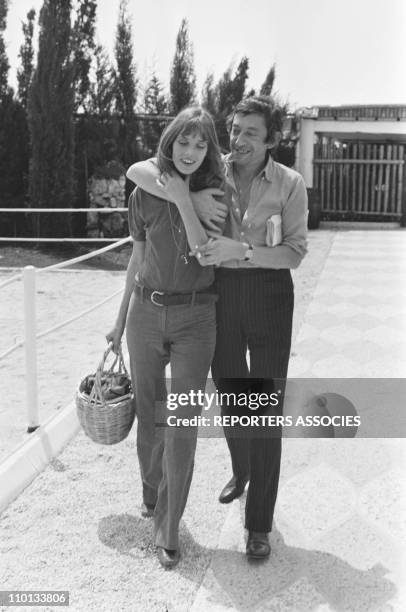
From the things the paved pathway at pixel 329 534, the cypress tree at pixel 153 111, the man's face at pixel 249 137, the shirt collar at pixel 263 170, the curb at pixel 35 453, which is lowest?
the paved pathway at pixel 329 534

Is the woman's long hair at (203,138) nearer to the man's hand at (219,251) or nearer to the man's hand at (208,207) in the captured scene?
the man's hand at (208,207)

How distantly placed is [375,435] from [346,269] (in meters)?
5.14

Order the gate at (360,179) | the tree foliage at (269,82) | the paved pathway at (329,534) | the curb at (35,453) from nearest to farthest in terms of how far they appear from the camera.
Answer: the paved pathway at (329,534) → the curb at (35,453) → the gate at (360,179) → the tree foliage at (269,82)

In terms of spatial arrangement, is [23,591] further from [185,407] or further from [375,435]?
[375,435]

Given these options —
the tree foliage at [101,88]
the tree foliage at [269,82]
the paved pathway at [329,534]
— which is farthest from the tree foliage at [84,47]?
the paved pathway at [329,534]

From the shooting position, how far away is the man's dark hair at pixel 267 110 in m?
2.24

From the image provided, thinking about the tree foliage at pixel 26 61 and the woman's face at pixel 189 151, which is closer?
the woman's face at pixel 189 151

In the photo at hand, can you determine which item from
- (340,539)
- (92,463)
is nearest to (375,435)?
(340,539)

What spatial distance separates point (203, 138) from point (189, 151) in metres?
0.06

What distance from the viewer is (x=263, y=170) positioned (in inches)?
90.6

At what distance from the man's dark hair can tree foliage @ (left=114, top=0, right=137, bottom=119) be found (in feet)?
32.9

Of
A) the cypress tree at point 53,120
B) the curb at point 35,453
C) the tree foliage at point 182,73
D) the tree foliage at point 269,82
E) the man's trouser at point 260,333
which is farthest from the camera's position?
the tree foliage at point 269,82

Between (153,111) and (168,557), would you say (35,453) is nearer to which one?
(168,557)

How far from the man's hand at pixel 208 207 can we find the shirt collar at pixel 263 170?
17cm
